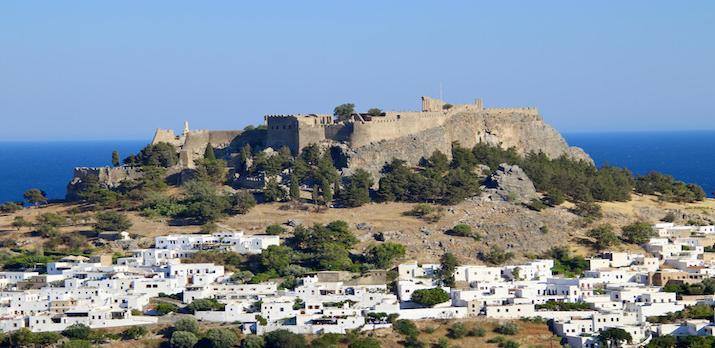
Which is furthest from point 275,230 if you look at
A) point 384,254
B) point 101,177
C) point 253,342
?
point 253,342

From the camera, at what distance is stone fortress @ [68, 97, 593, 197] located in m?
68.2

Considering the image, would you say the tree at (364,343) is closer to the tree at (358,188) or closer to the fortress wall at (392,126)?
the tree at (358,188)

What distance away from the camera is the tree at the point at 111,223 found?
6253 centimetres

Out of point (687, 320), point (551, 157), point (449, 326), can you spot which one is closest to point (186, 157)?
point (551, 157)

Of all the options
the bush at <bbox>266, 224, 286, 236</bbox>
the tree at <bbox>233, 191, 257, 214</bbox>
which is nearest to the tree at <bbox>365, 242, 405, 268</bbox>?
the bush at <bbox>266, 224, 286, 236</bbox>

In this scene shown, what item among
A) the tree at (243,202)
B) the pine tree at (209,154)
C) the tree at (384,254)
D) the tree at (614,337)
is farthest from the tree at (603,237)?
the pine tree at (209,154)

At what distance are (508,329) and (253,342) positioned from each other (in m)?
7.70

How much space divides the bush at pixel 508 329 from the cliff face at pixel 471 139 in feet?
54.1

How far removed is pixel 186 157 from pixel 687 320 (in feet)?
85.1

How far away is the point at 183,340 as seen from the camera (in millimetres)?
50625

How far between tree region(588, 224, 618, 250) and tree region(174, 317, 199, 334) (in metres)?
17.2

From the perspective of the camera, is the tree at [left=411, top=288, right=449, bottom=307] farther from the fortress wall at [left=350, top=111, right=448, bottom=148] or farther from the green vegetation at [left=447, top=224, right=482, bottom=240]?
the fortress wall at [left=350, top=111, right=448, bottom=148]

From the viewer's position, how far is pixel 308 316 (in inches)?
2062

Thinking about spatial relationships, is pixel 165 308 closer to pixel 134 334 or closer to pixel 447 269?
pixel 134 334
